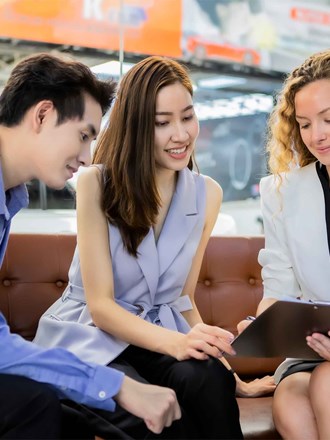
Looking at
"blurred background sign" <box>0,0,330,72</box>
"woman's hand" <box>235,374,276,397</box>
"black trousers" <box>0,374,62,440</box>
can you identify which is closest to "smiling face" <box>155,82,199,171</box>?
"woman's hand" <box>235,374,276,397</box>

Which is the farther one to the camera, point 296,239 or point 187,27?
point 187,27

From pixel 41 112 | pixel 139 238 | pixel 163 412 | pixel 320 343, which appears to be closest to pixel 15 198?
pixel 41 112

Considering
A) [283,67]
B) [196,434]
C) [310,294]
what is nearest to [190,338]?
[196,434]

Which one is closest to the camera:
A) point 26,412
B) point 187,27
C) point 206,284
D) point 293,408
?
point 26,412

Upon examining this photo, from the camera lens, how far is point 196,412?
1632 mm

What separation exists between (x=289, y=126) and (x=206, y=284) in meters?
0.66

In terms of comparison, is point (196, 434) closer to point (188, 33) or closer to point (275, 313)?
point (275, 313)

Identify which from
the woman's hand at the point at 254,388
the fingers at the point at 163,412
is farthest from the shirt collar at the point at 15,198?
the woman's hand at the point at 254,388

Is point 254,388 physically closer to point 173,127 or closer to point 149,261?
point 149,261

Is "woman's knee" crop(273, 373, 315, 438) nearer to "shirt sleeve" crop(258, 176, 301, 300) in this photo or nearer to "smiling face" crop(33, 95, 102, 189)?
"shirt sleeve" crop(258, 176, 301, 300)

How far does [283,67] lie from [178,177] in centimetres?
327

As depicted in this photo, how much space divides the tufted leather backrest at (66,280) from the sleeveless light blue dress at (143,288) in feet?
0.84

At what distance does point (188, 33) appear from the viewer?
4.77m

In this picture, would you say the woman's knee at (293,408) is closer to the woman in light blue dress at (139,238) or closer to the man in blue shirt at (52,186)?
the woman in light blue dress at (139,238)
